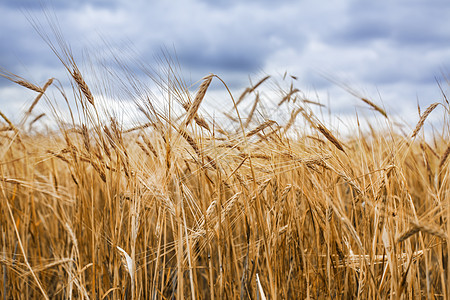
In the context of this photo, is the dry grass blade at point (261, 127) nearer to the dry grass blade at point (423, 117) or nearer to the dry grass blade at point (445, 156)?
the dry grass blade at point (423, 117)

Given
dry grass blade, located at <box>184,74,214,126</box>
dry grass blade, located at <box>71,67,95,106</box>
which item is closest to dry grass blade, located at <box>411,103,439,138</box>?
dry grass blade, located at <box>184,74,214,126</box>

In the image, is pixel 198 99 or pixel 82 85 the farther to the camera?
pixel 82 85

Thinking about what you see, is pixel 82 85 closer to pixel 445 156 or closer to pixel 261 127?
pixel 261 127

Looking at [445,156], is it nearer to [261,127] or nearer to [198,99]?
[261,127]

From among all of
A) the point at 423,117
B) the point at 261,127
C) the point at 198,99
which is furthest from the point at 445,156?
the point at 198,99

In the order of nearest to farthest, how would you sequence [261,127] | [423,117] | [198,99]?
[198,99] < [261,127] < [423,117]

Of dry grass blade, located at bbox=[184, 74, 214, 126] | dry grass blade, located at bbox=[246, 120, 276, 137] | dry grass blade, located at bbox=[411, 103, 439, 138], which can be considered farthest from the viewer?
dry grass blade, located at bbox=[411, 103, 439, 138]

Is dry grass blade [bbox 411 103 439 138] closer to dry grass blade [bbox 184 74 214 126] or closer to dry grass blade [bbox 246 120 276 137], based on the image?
dry grass blade [bbox 246 120 276 137]

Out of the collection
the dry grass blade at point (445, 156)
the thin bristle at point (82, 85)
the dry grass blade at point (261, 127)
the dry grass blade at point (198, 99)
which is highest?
the thin bristle at point (82, 85)

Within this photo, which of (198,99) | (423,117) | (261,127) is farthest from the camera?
(423,117)

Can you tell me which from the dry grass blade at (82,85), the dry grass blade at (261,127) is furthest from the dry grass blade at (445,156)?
the dry grass blade at (82,85)

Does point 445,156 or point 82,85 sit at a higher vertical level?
point 82,85

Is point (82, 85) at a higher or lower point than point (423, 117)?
higher

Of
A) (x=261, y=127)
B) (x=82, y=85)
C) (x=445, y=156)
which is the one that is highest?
(x=82, y=85)
